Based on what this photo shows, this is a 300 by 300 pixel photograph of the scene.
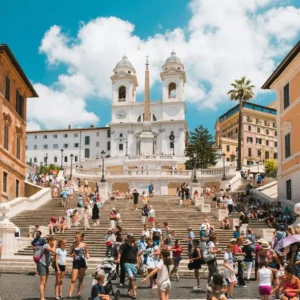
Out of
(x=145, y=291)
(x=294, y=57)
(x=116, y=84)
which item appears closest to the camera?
(x=145, y=291)

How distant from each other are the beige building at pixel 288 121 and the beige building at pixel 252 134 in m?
77.6

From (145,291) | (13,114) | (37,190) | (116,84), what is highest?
(116,84)

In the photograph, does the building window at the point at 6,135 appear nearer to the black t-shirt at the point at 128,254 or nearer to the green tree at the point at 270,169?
the black t-shirt at the point at 128,254

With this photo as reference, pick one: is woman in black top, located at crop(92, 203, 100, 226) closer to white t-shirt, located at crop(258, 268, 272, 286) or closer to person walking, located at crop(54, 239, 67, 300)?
person walking, located at crop(54, 239, 67, 300)

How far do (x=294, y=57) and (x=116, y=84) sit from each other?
3209 inches

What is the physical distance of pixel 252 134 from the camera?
384 ft

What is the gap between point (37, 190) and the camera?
4047 centimetres

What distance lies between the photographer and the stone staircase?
65.3 ft

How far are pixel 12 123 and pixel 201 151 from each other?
48512 mm

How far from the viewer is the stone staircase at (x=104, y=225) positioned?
19.9 metres

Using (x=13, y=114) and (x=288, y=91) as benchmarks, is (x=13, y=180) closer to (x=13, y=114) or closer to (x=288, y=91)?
(x=13, y=114)

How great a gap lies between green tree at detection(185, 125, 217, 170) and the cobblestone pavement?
201 feet

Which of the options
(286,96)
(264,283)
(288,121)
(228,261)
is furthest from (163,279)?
(286,96)

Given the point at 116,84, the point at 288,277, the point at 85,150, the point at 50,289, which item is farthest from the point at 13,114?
the point at 85,150
